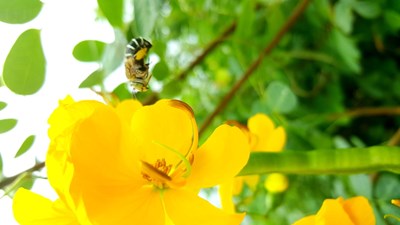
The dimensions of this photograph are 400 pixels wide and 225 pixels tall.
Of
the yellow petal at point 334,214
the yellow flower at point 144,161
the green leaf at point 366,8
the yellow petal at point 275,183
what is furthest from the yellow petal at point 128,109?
the green leaf at point 366,8

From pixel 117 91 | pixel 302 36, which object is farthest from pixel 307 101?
pixel 117 91

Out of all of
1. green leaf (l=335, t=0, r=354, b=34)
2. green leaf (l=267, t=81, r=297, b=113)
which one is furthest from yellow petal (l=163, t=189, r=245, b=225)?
green leaf (l=335, t=0, r=354, b=34)

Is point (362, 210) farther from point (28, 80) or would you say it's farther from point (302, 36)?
point (302, 36)

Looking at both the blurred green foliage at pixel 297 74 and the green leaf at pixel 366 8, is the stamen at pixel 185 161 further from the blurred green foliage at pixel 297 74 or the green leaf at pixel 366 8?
the green leaf at pixel 366 8

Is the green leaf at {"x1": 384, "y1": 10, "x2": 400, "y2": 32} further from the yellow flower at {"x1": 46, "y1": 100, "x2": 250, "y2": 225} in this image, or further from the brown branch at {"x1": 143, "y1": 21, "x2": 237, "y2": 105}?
the yellow flower at {"x1": 46, "y1": 100, "x2": 250, "y2": 225}

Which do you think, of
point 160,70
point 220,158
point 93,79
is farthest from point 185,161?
point 160,70

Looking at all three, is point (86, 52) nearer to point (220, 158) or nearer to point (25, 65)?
point (25, 65)
